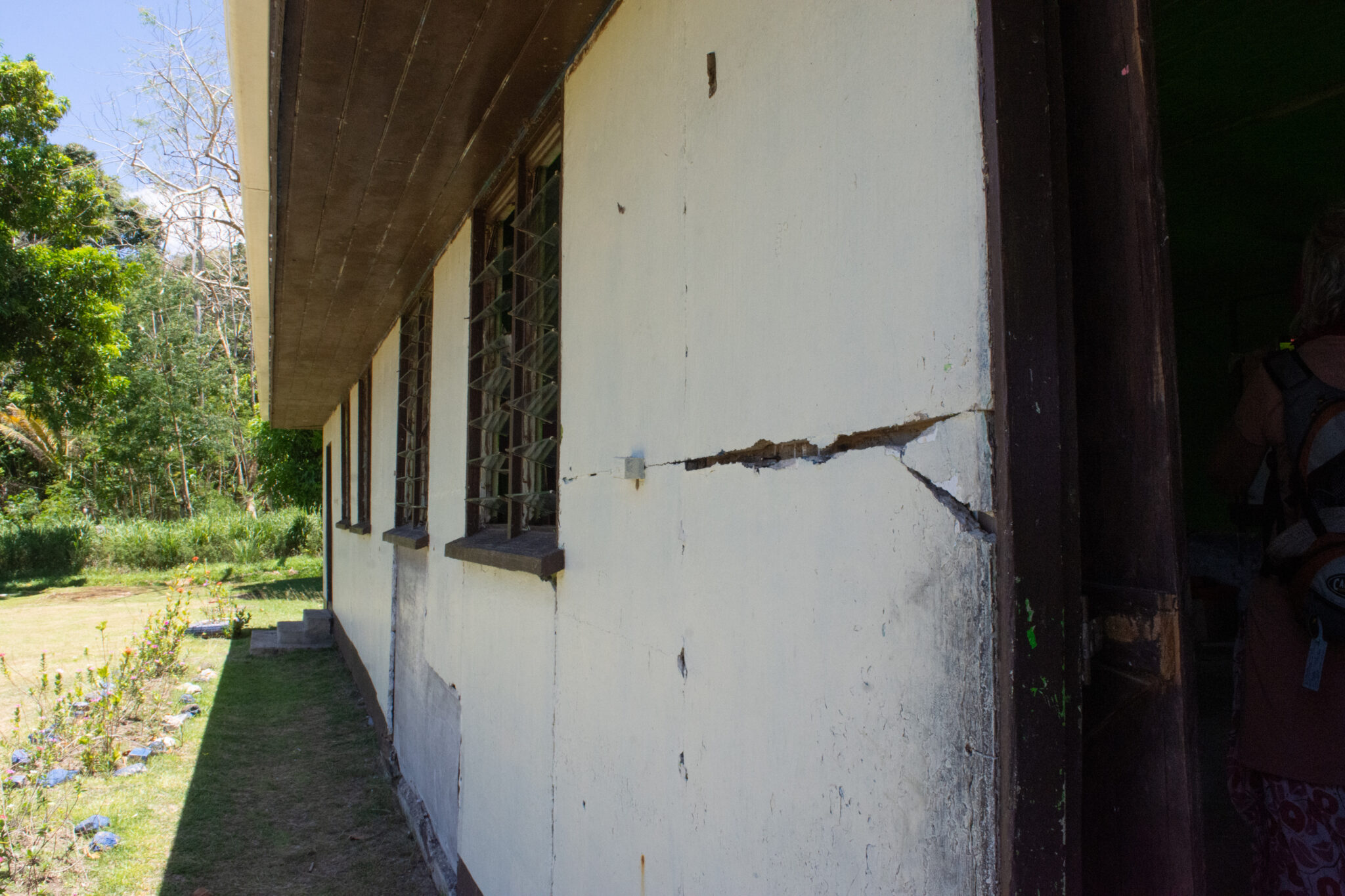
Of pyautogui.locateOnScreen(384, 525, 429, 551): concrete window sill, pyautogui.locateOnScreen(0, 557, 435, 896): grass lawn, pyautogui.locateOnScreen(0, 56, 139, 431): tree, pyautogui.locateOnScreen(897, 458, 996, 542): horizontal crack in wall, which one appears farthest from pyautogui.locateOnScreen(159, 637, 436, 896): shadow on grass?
pyautogui.locateOnScreen(0, 56, 139, 431): tree

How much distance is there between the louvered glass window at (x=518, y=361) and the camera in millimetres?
3227

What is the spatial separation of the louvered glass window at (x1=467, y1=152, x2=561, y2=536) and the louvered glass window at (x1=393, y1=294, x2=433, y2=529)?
1.46 meters

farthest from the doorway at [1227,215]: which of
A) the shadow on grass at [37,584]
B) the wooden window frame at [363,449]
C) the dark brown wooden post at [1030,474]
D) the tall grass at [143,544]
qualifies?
the tall grass at [143,544]

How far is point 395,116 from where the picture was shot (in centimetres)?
320

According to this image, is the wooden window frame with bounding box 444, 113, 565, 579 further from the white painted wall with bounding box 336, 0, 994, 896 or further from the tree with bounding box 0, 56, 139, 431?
the tree with bounding box 0, 56, 139, 431

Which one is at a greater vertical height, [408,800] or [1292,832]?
[1292,832]

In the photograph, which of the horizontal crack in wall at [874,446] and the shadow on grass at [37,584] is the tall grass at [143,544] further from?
the horizontal crack in wall at [874,446]

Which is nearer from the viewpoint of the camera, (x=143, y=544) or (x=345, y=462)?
(x=345, y=462)

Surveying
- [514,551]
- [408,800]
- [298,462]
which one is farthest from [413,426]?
[298,462]

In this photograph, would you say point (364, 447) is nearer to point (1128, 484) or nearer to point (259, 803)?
point (259, 803)

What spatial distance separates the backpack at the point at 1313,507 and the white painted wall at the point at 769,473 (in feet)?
3.00

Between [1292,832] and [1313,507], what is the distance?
2.03 ft

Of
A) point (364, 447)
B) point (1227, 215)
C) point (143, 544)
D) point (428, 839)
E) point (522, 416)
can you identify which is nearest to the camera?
point (522, 416)

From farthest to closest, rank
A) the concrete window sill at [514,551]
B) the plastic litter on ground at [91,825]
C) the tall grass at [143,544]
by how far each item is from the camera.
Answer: the tall grass at [143,544] → the plastic litter on ground at [91,825] → the concrete window sill at [514,551]
